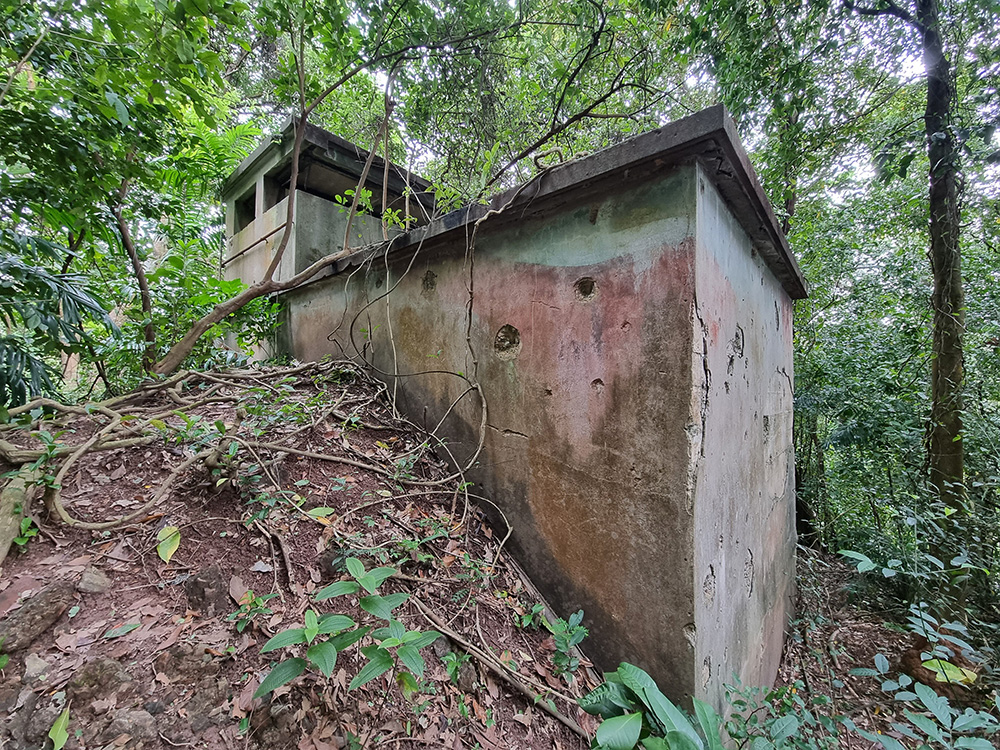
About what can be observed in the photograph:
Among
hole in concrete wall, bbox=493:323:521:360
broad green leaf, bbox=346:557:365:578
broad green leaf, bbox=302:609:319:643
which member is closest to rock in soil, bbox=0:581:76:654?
broad green leaf, bbox=302:609:319:643

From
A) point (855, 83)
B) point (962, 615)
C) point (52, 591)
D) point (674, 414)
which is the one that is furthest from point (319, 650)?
point (855, 83)

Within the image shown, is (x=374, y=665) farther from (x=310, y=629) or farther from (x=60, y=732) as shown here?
(x=60, y=732)

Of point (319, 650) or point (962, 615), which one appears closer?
point (319, 650)

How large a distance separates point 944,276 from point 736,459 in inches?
133

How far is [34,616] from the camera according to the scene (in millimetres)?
1319

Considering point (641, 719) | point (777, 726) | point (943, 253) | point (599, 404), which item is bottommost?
point (777, 726)

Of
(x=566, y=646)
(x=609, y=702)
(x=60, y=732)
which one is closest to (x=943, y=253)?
(x=566, y=646)

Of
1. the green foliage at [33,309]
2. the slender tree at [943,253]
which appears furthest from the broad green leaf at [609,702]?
the slender tree at [943,253]

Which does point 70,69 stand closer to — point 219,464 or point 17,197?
point 17,197

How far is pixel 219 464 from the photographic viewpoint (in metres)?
2.00

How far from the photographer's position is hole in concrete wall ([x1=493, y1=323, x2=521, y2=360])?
2.30 m

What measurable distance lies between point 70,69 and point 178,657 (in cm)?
316

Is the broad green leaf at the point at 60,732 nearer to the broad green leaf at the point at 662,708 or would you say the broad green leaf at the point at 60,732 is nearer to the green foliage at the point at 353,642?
the green foliage at the point at 353,642

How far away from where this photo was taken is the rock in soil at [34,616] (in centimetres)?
126
